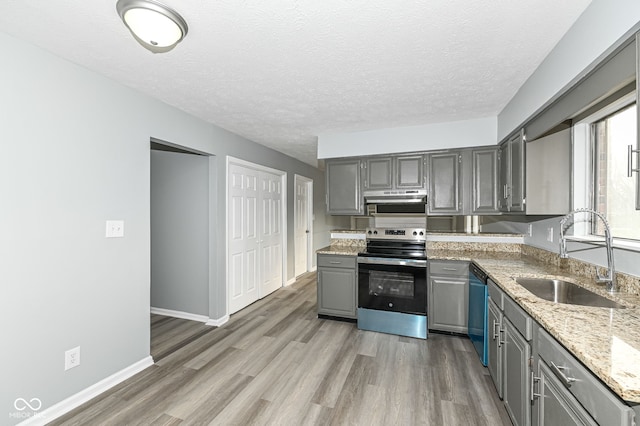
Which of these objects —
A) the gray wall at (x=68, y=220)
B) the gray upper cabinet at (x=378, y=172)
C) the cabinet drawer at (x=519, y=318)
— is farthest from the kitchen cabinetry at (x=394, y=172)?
the gray wall at (x=68, y=220)

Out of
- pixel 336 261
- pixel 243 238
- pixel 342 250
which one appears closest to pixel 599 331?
pixel 336 261

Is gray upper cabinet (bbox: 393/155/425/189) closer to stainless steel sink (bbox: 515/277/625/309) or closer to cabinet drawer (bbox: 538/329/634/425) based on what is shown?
stainless steel sink (bbox: 515/277/625/309)

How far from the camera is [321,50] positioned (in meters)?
1.87

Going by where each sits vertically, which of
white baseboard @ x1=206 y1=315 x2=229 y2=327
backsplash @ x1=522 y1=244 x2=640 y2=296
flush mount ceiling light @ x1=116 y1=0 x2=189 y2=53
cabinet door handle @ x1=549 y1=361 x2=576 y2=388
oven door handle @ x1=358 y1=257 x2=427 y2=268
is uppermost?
flush mount ceiling light @ x1=116 y1=0 x2=189 y2=53

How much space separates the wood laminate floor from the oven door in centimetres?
35

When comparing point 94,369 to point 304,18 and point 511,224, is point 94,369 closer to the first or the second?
point 304,18

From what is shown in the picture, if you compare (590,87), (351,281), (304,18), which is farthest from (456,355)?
(304,18)

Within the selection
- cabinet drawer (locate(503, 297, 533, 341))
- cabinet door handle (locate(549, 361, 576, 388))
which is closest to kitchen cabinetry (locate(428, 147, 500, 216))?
cabinet drawer (locate(503, 297, 533, 341))

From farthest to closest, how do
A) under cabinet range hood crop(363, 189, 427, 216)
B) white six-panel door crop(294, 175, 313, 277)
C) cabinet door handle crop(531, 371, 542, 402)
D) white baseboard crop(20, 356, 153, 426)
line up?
white six-panel door crop(294, 175, 313, 277)
under cabinet range hood crop(363, 189, 427, 216)
white baseboard crop(20, 356, 153, 426)
cabinet door handle crop(531, 371, 542, 402)

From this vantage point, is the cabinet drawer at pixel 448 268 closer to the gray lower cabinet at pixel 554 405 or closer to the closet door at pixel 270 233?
the gray lower cabinet at pixel 554 405

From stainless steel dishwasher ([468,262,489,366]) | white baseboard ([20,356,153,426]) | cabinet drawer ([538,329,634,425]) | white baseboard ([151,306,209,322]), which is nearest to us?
cabinet drawer ([538,329,634,425])

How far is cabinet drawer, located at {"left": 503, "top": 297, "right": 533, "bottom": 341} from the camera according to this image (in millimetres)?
1485

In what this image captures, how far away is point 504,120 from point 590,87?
4.98ft

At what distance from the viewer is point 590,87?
1.51 metres
